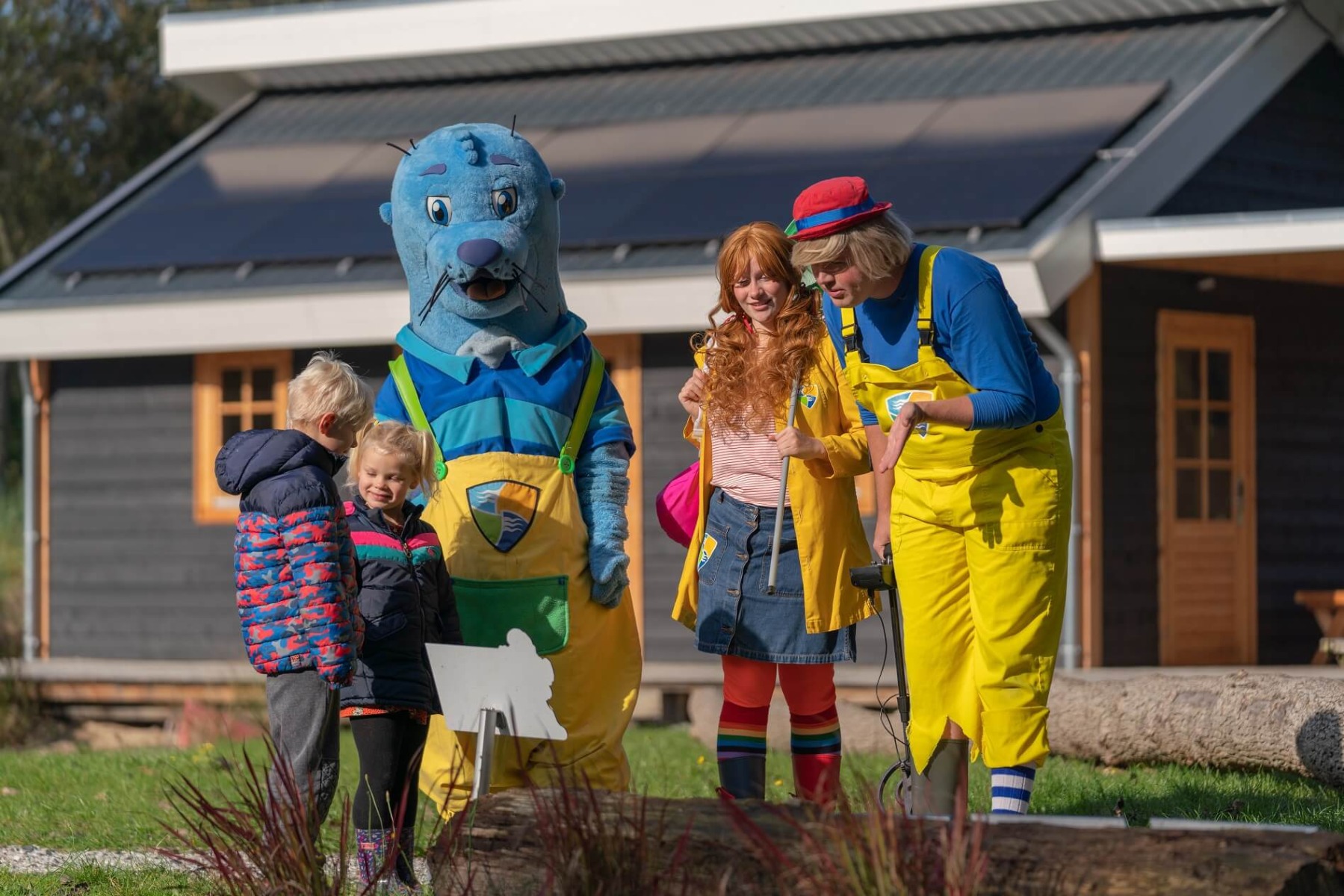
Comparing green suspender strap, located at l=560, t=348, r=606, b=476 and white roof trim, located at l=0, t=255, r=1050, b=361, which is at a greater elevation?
white roof trim, located at l=0, t=255, r=1050, b=361

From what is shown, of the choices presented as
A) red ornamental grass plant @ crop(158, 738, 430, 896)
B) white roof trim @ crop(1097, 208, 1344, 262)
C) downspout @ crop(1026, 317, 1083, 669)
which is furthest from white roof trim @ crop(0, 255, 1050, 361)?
red ornamental grass plant @ crop(158, 738, 430, 896)

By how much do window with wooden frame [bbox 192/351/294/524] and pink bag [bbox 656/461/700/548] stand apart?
7.84 meters

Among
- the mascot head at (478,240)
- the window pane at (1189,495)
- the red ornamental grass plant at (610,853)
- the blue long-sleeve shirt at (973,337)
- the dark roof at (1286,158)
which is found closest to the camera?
the red ornamental grass plant at (610,853)

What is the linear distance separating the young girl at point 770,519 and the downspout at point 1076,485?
18.0 ft

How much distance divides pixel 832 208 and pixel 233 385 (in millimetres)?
9075

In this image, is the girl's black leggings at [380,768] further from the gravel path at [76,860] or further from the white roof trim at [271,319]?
the white roof trim at [271,319]

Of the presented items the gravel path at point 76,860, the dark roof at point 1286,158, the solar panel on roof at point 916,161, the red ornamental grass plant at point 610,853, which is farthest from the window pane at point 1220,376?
the red ornamental grass plant at point 610,853

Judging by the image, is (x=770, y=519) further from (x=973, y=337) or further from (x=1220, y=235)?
(x=1220, y=235)

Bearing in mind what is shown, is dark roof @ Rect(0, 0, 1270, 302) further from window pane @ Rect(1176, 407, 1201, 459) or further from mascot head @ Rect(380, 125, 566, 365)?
mascot head @ Rect(380, 125, 566, 365)

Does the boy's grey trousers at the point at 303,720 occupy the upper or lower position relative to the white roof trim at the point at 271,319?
lower

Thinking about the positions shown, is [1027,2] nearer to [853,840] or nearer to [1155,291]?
[1155,291]

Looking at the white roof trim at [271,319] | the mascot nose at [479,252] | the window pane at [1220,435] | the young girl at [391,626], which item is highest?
the white roof trim at [271,319]

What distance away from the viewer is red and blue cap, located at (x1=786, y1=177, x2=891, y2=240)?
14.6ft

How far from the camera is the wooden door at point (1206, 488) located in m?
11.2
